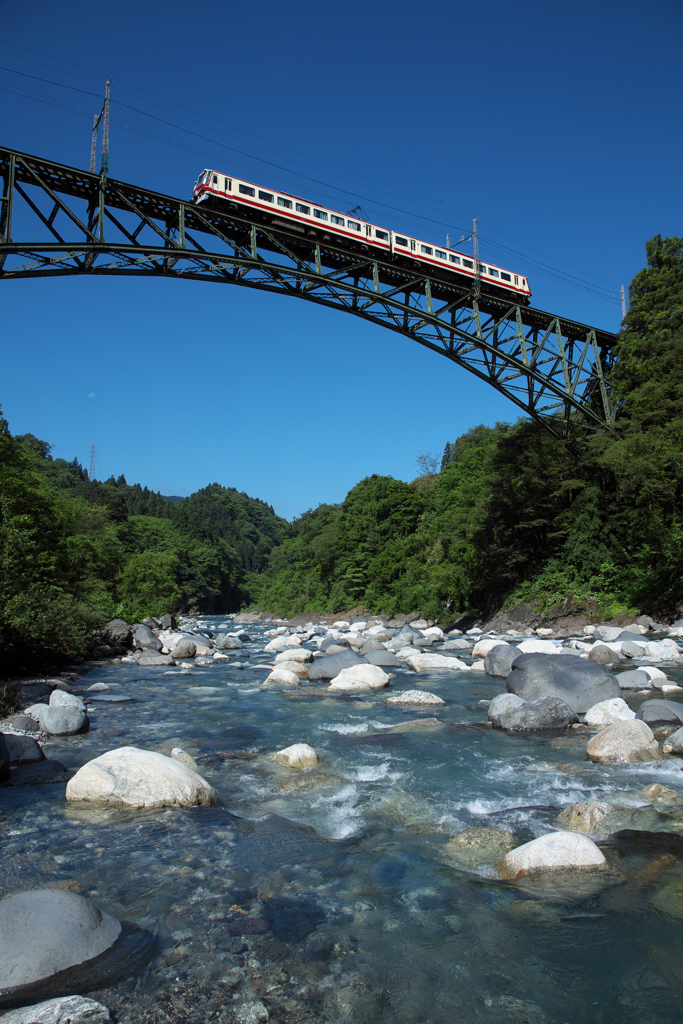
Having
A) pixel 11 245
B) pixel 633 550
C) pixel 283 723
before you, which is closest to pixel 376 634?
pixel 633 550

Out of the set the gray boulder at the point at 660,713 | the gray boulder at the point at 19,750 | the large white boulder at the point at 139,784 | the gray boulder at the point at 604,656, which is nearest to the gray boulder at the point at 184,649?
the gray boulder at the point at 19,750

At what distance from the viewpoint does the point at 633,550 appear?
2211cm

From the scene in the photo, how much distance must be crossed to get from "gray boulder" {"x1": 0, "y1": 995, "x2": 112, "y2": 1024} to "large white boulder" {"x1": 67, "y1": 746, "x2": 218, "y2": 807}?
2.54 m

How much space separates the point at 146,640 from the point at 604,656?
1561 cm

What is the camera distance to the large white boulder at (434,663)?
14.2 meters

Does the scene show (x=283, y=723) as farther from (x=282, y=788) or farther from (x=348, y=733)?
(x=282, y=788)

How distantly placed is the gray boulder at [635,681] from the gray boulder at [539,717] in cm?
289

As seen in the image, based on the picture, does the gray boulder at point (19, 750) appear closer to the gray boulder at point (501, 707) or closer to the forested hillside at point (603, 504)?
the gray boulder at point (501, 707)

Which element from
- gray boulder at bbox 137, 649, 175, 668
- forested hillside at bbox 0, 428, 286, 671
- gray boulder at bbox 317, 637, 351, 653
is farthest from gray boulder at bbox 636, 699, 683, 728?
gray boulder at bbox 137, 649, 175, 668

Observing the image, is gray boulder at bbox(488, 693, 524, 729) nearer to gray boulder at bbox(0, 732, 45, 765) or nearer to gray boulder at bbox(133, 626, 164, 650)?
Result: gray boulder at bbox(0, 732, 45, 765)

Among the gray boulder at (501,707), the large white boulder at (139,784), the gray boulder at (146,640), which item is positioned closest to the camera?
the large white boulder at (139,784)

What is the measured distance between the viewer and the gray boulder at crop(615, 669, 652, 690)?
10055 millimetres

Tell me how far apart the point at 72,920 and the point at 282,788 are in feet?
9.45

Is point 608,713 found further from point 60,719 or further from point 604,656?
point 60,719
